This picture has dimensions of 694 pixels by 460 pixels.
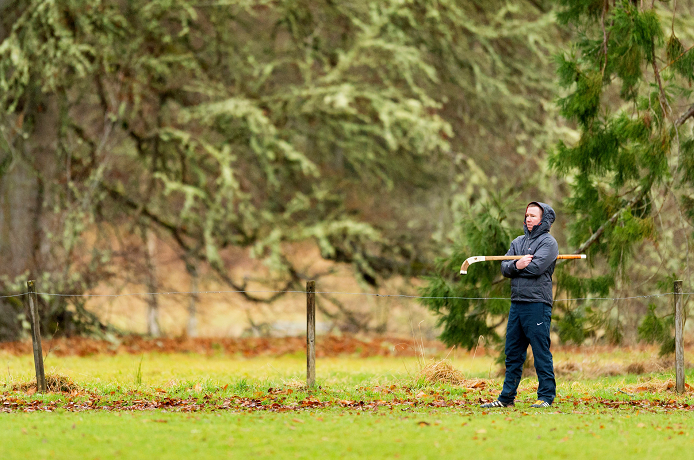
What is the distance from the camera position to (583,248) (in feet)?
38.6

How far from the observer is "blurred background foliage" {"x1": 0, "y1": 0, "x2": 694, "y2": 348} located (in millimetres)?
17156

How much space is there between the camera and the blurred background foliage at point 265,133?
675 inches

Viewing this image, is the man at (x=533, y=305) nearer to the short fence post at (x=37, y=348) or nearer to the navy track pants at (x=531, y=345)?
the navy track pants at (x=531, y=345)

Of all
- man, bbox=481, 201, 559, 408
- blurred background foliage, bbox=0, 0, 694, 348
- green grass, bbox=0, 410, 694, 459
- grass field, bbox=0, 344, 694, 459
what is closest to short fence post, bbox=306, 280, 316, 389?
grass field, bbox=0, 344, 694, 459

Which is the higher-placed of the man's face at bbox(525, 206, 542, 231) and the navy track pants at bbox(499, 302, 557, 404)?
the man's face at bbox(525, 206, 542, 231)

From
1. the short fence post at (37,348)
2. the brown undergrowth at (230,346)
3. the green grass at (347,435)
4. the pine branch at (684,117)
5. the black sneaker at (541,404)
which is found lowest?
the brown undergrowth at (230,346)

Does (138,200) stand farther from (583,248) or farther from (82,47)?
(583,248)

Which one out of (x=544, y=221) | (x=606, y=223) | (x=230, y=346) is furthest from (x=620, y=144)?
(x=230, y=346)

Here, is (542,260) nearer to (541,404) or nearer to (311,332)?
(541,404)

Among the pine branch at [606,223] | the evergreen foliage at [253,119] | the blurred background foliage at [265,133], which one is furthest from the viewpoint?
the evergreen foliage at [253,119]

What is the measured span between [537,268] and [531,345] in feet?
2.29

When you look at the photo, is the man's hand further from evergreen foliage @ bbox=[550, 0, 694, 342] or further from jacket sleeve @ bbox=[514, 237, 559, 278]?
evergreen foliage @ bbox=[550, 0, 694, 342]

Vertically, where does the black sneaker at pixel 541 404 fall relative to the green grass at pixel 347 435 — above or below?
below

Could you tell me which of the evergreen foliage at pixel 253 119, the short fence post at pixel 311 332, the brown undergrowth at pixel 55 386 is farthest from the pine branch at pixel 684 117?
the brown undergrowth at pixel 55 386
